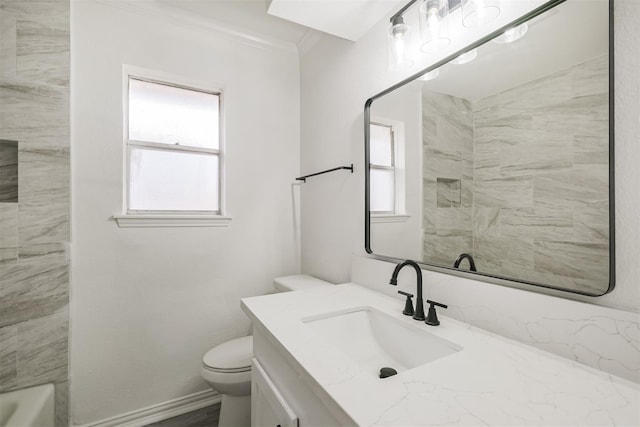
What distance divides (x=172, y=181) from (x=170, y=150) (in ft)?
0.67

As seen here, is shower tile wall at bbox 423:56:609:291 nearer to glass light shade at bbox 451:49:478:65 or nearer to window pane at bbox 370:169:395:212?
glass light shade at bbox 451:49:478:65

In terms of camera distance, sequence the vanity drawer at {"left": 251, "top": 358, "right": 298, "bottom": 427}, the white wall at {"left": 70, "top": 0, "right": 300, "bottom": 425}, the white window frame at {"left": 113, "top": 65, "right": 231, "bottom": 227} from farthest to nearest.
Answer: the white window frame at {"left": 113, "top": 65, "right": 231, "bottom": 227}
the white wall at {"left": 70, "top": 0, "right": 300, "bottom": 425}
the vanity drawer at {"left": 251, "top": 358, "right": 298, "bottom": 427}

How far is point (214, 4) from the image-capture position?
1.84 meters

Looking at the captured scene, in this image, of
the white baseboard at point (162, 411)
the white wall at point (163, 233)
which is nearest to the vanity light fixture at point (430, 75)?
the white wall at point (163, 233)

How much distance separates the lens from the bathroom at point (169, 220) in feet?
4.89

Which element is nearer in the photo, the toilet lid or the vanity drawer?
the vanity drawer

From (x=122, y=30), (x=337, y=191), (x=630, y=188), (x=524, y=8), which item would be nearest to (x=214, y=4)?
(x=122, y=30)

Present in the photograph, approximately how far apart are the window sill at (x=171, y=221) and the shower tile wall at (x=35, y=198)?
0.89 feet

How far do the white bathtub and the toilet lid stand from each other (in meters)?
0.72

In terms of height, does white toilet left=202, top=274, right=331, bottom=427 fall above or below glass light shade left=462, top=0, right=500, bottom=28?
below

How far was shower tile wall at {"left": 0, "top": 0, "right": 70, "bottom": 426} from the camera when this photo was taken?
147cm

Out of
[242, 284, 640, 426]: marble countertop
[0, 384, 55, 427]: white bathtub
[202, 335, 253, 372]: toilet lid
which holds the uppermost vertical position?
[242, 284, 640, 426]: marble countertop

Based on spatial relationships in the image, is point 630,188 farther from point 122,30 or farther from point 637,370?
point 122,30

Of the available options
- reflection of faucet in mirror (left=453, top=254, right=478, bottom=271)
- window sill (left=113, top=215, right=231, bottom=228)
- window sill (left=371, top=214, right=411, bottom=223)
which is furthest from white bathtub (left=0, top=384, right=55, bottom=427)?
reflection of faucet in mirror (left=453, top=254, right=478, bottom=271)
